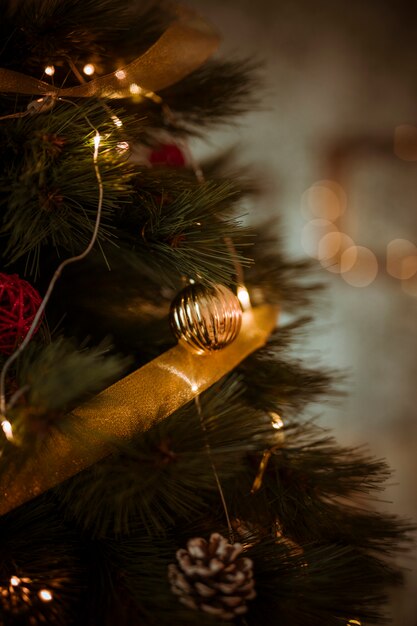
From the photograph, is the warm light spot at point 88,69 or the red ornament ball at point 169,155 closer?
the warm light spot at point 88,69

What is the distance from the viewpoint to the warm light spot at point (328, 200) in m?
1.48

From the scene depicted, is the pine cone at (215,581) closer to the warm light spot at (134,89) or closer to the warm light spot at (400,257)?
the warm light spot at (134,89)

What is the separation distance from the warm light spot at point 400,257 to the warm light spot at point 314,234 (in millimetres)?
167

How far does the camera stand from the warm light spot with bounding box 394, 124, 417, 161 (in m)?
1.48

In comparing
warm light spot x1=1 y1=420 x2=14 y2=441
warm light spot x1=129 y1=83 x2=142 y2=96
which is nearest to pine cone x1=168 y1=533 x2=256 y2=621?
warm light spot x1=1 y1=420 x2=14 y2=441

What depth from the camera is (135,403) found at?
1.29 feet

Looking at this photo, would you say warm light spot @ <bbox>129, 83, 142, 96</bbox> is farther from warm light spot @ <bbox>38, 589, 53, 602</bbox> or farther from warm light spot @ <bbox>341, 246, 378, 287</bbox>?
warm light spot @ <bbox>341, 246, 378, 287</bbox>

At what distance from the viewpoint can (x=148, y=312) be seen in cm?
57

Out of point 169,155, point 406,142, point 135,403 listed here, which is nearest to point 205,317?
point 135,403

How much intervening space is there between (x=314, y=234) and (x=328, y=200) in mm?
100

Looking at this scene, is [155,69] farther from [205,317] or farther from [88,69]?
[205,317]

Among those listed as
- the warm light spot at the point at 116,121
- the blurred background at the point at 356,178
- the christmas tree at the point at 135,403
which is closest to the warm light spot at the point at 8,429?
the christmas tree at the point at 135,403

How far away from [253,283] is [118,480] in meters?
0.31

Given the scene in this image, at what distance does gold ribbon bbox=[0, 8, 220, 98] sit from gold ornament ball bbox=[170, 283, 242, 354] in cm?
17
